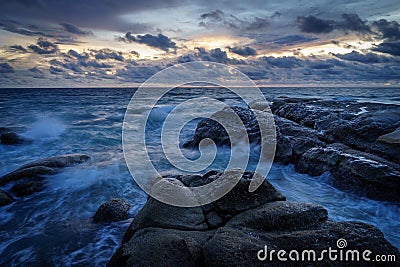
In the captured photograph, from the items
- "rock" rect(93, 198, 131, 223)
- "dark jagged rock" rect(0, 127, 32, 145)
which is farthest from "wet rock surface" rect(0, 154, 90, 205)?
"dark jagged rock" rect(0, 127, 32, 145)

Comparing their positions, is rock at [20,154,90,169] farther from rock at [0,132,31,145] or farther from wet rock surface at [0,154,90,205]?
rock at [0,132,31,145]

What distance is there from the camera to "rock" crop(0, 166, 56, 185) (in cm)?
612

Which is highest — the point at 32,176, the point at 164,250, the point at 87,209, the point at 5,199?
the point at 164,250

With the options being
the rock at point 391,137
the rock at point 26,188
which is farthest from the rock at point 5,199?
the rock at point 391,137

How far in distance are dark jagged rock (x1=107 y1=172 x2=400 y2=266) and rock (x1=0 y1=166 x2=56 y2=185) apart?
4.38 meters

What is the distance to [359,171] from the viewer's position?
5250mm

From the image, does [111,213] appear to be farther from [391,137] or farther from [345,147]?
[391,137]

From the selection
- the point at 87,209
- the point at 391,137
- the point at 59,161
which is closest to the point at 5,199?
the point at 87,209

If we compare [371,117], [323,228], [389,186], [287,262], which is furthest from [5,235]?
[371,117]

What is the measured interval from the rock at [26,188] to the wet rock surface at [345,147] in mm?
5714

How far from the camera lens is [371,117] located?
7.86m

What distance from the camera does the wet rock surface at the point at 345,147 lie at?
5.08 meters

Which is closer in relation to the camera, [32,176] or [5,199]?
[5,199]

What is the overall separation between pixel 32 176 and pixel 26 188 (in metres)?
0.63
